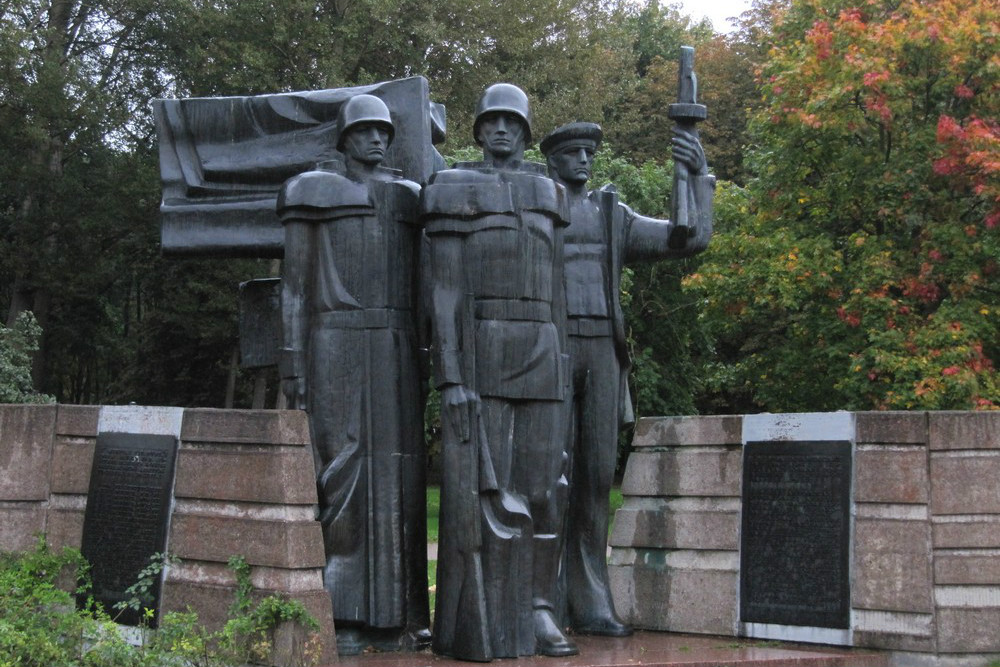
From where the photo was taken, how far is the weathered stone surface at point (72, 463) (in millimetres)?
7879

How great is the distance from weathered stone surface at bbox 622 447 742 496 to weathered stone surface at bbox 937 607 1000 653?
1.51 meters

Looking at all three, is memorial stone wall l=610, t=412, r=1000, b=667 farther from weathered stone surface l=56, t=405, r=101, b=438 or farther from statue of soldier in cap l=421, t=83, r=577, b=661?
weathered stone surface l=56, t=405, r=101, b=438

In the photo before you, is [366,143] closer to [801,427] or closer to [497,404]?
[497,404]

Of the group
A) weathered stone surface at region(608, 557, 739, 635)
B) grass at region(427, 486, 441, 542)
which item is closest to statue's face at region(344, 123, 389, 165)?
weathered stone surface at region(608, 557, 739, 635)

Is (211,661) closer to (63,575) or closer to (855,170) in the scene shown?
(63,575)

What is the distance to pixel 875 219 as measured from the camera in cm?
1931

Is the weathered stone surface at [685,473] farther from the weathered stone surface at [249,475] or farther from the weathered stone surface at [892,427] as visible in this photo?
the weathered stone surface at [249,475]

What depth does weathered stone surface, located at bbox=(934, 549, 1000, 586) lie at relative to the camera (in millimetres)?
7277

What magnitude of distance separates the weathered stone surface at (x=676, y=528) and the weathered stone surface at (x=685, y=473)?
0.36 ft

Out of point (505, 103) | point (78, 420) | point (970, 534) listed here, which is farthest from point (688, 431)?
point (78, 420)

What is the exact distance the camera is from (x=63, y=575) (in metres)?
7.81

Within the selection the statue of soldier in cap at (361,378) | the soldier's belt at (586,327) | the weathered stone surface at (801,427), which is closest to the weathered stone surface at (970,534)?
the weathered stone surface at (801,427)

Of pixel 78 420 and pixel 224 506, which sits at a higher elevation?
pixel 78 420

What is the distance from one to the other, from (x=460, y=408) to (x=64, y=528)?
259 cm
